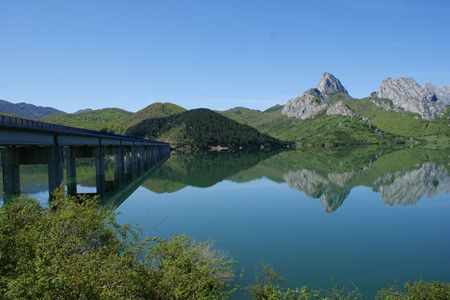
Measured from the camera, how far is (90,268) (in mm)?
13258

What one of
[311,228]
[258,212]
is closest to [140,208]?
[258,212]

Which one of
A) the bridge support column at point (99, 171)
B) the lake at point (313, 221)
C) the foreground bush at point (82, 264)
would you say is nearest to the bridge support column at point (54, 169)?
the lake at point (313, 221)

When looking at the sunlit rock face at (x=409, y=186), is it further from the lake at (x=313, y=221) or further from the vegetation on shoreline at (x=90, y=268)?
the vegetation on shoreline at (x=90, y=268)

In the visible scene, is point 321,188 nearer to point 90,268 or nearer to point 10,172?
point 10,172

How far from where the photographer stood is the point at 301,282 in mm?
22656

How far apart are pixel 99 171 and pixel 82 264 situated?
185 feet

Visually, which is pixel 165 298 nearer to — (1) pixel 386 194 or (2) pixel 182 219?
(2) pixel 182 219

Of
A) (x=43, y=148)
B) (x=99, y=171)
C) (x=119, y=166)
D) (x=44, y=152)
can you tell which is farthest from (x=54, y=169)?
(x=119, y=166)

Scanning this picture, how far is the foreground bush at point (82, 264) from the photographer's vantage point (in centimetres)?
1151

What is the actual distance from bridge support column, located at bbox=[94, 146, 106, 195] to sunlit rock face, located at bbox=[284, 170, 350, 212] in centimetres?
3560

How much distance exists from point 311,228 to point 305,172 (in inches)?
2504

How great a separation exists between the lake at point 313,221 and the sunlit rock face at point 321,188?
0.21m

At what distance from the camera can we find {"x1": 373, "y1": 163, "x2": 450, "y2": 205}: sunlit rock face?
60.2m

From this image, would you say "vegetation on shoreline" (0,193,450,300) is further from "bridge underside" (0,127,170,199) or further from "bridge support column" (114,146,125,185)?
"bridge support column" (114,146,125,185)
